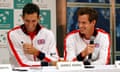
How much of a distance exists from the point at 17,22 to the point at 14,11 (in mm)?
174

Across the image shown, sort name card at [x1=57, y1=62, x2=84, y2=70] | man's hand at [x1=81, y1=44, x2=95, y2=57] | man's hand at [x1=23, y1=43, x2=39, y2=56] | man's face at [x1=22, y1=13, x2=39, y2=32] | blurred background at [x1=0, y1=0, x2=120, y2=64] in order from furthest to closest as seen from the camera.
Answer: blurred background at [x1=0, y1=0, x2=120, y2=64]
man's face at [x1=22, y1=13, x2=39, y2=32]
man's hand at [x1=23, y1=43, x2=39, y2=56]
man's hand at [x1=81, y1=44, x2=95, y2=57]
name card at [x1=57, y1=62, x2=84, y2=70]

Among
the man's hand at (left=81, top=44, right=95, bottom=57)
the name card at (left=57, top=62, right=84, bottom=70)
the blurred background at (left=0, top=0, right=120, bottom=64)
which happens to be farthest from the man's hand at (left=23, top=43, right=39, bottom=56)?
the blurred background at (left=0, top=0, right=120, bottom=64)

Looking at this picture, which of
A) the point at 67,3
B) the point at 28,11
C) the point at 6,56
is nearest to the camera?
the point at 28,11

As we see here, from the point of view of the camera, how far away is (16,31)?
2.87 m

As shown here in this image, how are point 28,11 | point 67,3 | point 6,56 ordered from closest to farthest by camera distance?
point 28,11
point 6,56
point 67,3

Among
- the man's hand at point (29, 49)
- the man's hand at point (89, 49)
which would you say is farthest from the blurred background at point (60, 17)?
the man's hand at point (89, 49)

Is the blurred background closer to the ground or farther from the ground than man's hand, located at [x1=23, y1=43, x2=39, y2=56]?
farther from the ground

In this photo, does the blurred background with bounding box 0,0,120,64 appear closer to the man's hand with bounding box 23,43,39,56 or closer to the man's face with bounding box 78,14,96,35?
the man's hand with bounding box 23,43,39,56

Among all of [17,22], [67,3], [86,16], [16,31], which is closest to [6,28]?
[17,22]

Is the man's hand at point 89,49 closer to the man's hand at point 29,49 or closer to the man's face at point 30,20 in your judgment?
the man's hand at point 29,49

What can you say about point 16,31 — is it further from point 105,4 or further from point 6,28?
point 105,4

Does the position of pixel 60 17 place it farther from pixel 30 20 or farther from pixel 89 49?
pixel 89 49

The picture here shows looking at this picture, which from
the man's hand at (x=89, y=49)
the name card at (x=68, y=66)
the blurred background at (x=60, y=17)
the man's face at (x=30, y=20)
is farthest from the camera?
the blurred background at (x=60, y=17)

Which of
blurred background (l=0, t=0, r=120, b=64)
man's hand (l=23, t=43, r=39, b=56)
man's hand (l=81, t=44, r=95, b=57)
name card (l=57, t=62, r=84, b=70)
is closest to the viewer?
name card (l=57, t=62, r=84, b=70)
